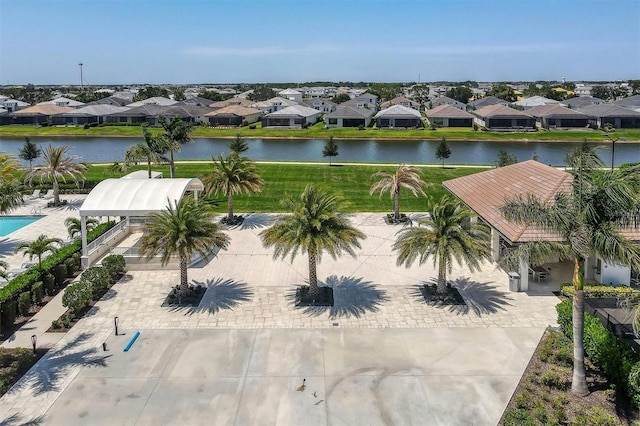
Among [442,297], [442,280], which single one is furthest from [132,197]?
[442,297]

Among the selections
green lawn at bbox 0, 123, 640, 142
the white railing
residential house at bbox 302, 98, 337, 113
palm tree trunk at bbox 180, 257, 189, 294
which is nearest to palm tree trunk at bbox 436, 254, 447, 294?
palm tree trunk at bbox 180, 257, 189, 294

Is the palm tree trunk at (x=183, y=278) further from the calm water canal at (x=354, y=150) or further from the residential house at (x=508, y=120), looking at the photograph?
the residential house at (x=508, y=120)

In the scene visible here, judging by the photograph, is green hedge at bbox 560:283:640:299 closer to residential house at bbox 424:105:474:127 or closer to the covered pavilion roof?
the covered pavilion roof

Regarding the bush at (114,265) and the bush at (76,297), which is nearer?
the bush at (76,297)

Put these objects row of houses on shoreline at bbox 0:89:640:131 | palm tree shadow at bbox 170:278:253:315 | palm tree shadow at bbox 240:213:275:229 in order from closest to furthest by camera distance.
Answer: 1. palm tree shadow at bbox 170:278:253:315
2. palm tree shadow at bbox 240:213:275:229
3. row of houses on shoreline at bbox 0:89:640:131

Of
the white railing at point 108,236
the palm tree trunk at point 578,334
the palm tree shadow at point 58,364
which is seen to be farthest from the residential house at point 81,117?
the palm tree trunk at point 578,334

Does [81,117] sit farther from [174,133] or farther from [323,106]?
[174,133]

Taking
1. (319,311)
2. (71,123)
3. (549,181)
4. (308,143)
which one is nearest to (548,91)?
(308,143)
